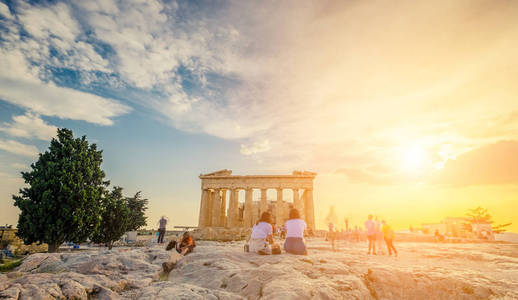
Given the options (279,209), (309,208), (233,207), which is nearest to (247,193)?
(233,207)

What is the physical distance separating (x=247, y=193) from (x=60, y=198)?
27.7 meters

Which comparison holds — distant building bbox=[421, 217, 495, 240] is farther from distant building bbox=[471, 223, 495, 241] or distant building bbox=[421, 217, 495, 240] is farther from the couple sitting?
the couple sitting

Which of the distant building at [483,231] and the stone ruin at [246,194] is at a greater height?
the stone ruin at [246,194]

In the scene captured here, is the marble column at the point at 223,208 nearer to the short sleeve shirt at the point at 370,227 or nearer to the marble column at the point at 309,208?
the marble column at the point at 309,208

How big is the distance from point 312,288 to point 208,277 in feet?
8.08

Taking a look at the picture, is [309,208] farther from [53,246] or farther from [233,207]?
[53,246]

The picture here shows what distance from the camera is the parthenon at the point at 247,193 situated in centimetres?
3928

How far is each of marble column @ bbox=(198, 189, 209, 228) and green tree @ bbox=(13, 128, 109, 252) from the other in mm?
24410

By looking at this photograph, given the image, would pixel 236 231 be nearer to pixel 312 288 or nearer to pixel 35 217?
pixel 35 217

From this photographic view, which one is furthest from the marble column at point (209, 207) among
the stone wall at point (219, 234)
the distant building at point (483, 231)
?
the distant building at point (483, 231)

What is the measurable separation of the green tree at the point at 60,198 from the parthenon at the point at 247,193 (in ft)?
81.7

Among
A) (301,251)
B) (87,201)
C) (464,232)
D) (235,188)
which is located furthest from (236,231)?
(464,232)

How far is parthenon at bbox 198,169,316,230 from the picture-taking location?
129 ft

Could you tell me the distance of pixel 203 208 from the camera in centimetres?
4078
